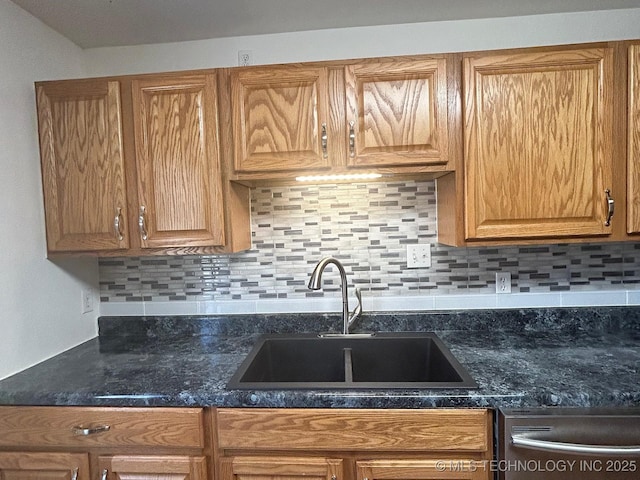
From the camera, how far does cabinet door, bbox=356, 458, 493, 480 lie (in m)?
1.11

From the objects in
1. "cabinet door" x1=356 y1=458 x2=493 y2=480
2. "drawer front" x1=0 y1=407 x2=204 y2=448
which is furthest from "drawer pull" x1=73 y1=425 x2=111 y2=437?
"cabinet door" x1=356 y1=458 x2=493 y2=480

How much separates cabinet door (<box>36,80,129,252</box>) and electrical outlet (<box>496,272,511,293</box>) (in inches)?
62.3

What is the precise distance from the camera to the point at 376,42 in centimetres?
169

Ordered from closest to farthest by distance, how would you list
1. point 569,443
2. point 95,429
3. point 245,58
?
point 569,443, point 95,429, point 245,58

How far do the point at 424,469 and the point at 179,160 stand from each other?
1340mm

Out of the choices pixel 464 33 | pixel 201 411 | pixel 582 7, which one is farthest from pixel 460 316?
pixel 582 7

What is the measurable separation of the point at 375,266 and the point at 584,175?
866mm

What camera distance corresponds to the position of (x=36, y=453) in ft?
3.99

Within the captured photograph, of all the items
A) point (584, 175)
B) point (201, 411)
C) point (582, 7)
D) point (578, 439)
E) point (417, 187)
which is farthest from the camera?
point (417, 187)

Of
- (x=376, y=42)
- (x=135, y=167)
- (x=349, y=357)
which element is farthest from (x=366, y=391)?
(x=376, y=42)

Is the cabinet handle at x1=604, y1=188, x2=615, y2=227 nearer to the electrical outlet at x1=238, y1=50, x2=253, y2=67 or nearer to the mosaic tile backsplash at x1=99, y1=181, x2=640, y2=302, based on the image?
the mosaic tile backsplash at x1=99, y1=181, x2=640, y2=302

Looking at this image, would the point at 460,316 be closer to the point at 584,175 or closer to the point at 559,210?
the point at 559,210

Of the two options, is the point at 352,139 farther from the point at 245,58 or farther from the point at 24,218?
the point at 24,218

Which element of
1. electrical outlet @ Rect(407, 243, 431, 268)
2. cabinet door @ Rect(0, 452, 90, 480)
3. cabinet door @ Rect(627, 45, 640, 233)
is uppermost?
cabinet door @ Rect(627, 45, 640, 233)
